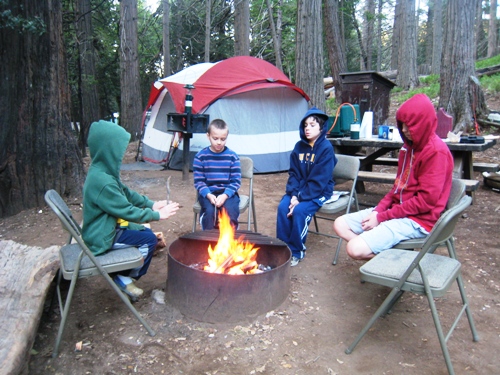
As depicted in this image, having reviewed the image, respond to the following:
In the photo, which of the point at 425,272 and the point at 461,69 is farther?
the point at 461,69

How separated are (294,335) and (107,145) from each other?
72.3 inches

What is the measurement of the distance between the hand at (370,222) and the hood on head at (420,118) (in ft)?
2.14

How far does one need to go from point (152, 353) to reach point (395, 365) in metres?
1.50

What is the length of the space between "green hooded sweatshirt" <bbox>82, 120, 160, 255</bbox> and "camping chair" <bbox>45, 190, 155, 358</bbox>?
4.8 inches

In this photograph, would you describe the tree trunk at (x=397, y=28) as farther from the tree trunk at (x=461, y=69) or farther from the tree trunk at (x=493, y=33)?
the tree trunk at (x=461, y=69)

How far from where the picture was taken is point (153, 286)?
3.49 m

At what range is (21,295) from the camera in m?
2.62

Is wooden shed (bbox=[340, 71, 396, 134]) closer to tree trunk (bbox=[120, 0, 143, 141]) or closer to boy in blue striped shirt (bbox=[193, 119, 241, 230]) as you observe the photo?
boy in blue striped shirt (bbox=[193, 119, 241, 230])

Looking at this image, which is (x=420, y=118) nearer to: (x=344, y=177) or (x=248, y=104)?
(x=344, y=177)

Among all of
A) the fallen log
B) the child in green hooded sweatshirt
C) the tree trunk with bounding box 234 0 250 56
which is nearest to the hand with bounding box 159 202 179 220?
the child in green hooded sweatshirt

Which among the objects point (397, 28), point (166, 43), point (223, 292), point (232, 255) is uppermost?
point (397, 28)

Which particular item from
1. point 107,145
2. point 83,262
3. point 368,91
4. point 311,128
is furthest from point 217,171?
point 368,91

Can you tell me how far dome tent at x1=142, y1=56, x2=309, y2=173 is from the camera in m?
8.23

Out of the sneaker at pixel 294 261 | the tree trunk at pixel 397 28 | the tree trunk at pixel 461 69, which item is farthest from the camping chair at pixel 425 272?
the tree trunk at pixel 397 28
